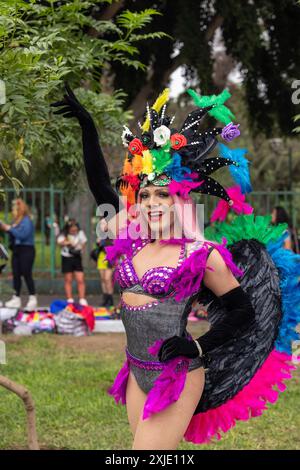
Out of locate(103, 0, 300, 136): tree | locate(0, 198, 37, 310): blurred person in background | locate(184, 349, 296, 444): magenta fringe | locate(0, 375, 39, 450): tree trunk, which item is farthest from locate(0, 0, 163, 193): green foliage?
locate(103, 0, 300, 136): tree

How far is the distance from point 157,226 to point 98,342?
18.2ft

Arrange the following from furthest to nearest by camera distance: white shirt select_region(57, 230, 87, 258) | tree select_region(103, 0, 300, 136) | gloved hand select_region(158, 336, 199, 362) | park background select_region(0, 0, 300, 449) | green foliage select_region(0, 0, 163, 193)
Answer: tree select_region(103, 0, 300, 136) < white shirt select_region(57, 230, 87, 258) < park background select_region(0, 0, 300, 449) < green foliage select_region(0, 0, 163, 193) < gloved hand select_region(158, 336, 199, 362)

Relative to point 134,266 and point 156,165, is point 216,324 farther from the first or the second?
point 156,165

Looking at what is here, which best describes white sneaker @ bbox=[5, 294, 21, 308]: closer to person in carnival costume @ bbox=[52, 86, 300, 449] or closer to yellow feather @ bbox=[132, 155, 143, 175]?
person in carnival costume @ bbox=[52, 86, 300, 449]

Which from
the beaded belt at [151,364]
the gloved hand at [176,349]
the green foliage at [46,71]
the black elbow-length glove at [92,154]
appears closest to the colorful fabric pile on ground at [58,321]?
the green foliage at [46,71]

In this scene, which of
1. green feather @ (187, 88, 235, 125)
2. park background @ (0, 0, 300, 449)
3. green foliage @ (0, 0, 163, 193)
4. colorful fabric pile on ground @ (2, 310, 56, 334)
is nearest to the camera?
green feather @ (187, 88, 235, 125)

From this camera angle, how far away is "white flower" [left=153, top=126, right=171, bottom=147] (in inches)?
121

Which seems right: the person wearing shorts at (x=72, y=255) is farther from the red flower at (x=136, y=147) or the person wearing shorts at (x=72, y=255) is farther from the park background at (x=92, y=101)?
the red flower at (x=136, y=147)

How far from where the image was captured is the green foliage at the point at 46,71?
3602mm

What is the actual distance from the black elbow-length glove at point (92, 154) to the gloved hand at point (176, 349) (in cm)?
80

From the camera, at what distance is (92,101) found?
4867mm

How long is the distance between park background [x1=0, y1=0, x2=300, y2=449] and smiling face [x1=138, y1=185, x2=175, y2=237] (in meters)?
0.80

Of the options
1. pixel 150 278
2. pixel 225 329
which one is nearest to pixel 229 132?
pixel 150 278

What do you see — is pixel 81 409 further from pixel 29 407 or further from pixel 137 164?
pixel 137 164
